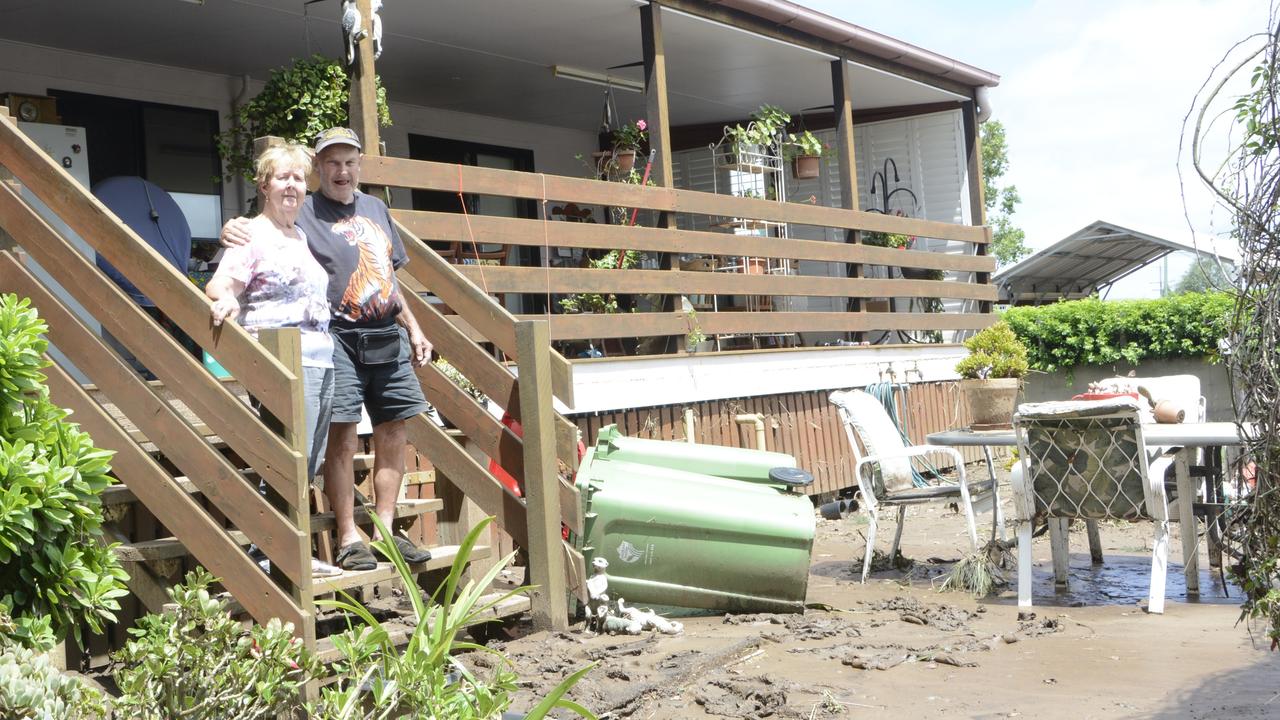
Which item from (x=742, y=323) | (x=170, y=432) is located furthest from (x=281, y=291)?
(x=742, y=323)

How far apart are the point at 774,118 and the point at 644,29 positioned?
10.0 feet

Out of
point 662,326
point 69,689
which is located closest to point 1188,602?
point 662,326

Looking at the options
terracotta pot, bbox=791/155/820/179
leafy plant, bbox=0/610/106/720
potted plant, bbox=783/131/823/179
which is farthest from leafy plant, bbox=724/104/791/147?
leafy plant, bbox=0/610/106/720

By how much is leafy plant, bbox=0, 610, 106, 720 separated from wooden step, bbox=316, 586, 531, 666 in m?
1.08

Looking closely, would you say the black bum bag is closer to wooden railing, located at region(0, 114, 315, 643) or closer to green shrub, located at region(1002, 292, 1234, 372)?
wooden railing, located at region(0, 114, 315, 643)

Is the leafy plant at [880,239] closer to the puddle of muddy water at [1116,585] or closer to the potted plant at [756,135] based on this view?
the potted plant at [756,135]

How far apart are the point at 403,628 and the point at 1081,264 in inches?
731

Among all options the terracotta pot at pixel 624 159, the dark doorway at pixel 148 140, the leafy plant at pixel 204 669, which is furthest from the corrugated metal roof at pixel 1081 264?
the leafy plant at pixel 204 669

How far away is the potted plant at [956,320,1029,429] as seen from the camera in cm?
670

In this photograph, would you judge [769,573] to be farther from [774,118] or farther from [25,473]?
[774,118]

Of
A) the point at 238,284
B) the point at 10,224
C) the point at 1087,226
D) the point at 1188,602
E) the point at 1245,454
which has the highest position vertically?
the point at 1087,226

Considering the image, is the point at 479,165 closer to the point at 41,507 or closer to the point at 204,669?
the point at 41,507

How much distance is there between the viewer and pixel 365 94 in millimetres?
6879

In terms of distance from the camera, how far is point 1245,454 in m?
3.30
